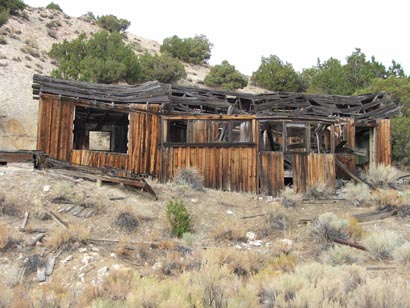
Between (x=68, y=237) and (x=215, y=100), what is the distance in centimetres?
1186

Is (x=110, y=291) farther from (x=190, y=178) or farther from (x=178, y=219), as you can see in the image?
(x=190, y=178)

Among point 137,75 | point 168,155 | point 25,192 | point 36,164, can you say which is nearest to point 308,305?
point 25,192

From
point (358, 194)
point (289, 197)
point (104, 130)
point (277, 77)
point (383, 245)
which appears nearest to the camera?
point (383, 245)

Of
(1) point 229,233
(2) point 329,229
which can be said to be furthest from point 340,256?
(1) point 229,233

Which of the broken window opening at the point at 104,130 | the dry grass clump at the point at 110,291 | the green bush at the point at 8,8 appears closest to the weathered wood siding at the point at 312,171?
the broken window opening at the point at 104,130

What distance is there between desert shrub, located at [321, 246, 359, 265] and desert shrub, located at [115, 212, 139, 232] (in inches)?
176

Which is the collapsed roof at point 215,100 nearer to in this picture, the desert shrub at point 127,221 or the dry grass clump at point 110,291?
the desert shrub at point 127,221

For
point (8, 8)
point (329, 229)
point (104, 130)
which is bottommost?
point (329, 229)

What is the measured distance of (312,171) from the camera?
15859 mm

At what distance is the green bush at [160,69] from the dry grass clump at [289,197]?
20819mm

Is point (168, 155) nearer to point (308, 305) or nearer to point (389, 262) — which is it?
point (389, 262)

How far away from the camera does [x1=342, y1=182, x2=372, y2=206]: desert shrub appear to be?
13675 millimetres

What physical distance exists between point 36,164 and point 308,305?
998 centimetres

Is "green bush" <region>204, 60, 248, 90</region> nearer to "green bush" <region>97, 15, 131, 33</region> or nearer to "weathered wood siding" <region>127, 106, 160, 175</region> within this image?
"green bush" <region>97, 15, 131, 33</region>
